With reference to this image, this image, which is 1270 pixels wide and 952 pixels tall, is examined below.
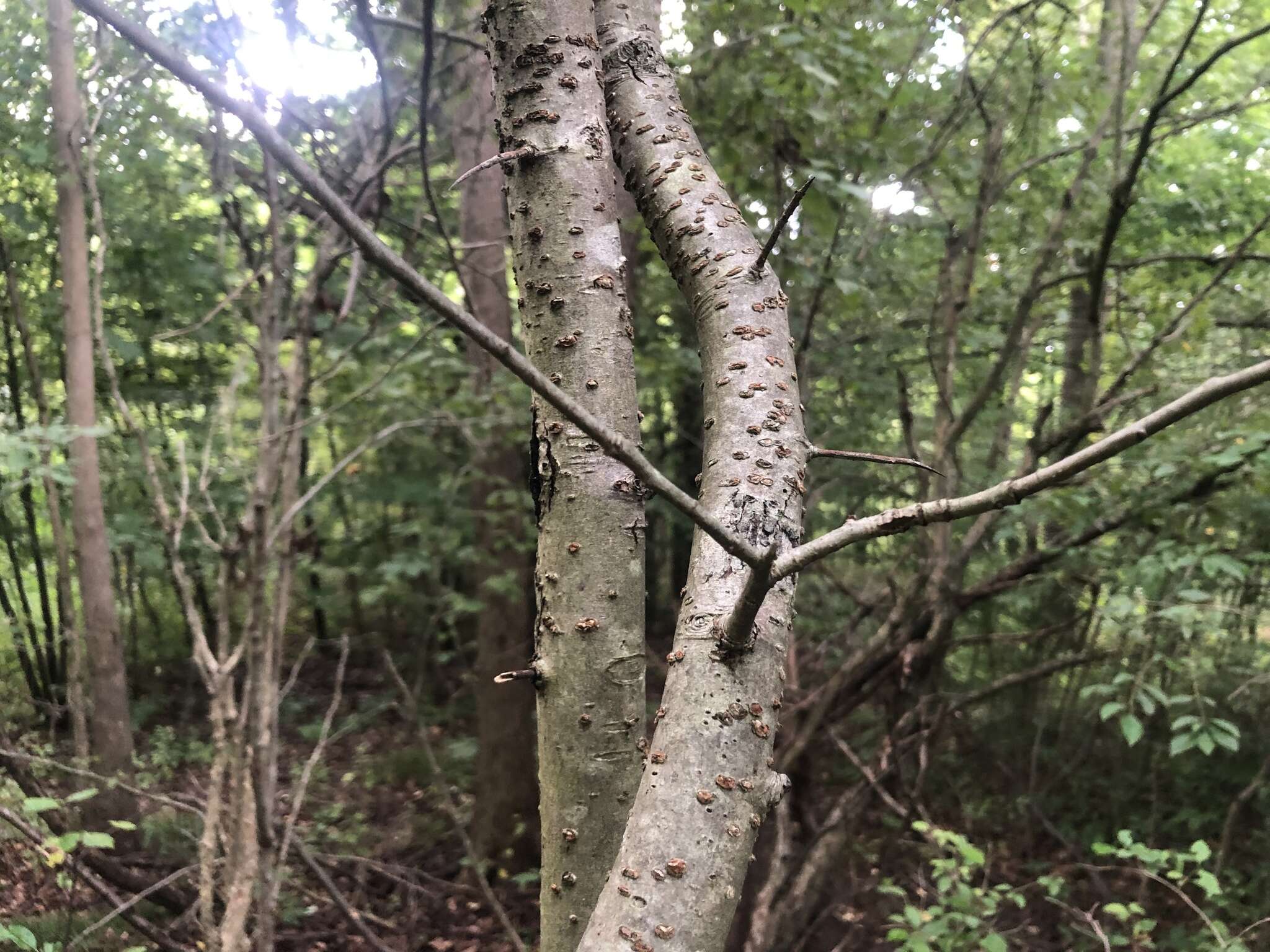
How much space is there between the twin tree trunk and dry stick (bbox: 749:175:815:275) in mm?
16

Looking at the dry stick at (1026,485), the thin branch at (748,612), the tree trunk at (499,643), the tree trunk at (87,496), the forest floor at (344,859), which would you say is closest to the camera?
the dry stick at (1026,485)

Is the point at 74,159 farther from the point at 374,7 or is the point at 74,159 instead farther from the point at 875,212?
the point at 875,212

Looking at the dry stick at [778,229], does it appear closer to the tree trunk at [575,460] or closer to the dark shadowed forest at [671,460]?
the dark shadowed forest at [671,460]

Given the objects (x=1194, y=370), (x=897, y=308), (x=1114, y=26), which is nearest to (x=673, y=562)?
(x=897, y=308)

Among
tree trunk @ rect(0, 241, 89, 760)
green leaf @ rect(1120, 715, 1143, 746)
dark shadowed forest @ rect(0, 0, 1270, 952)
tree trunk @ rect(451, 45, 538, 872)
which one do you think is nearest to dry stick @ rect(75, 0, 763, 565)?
dark shadowed forest @ rect(0, 0, 1270, 952)

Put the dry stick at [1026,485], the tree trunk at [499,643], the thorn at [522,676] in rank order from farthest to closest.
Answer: the tree trunk at [499,643] < the thorn at [522,676] < the dry stick at [1026,485]

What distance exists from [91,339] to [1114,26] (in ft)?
20.8

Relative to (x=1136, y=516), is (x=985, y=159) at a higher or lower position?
higher

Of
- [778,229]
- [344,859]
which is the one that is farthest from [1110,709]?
[344,859]

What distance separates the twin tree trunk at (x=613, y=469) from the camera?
88 centimetres

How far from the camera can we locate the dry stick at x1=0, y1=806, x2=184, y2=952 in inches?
92.4

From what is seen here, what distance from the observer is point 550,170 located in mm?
1105

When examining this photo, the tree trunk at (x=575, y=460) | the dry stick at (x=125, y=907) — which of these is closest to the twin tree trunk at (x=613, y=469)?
the tree trunk at (x=575, y=460)

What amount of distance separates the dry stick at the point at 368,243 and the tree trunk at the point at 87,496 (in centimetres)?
500
